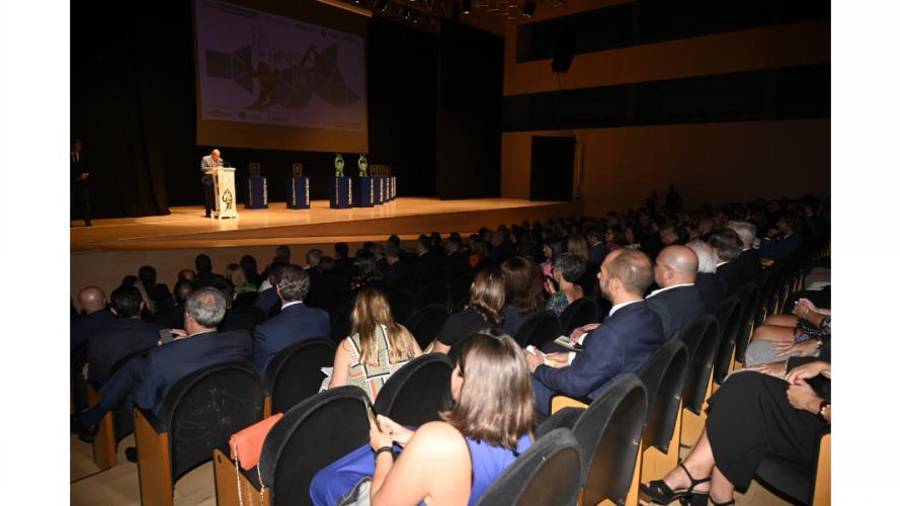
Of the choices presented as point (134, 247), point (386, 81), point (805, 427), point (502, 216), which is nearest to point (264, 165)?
point (386, 81)

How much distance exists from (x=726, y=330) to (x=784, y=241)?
3683mm

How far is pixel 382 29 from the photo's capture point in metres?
14.2

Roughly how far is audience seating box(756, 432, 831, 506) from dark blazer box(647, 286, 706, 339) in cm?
96

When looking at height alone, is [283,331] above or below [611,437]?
above

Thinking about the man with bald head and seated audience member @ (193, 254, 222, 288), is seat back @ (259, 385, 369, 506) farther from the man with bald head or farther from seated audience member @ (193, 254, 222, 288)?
seated audience member @ (193, 254, 222, 288)

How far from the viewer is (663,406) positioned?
7.31 feet

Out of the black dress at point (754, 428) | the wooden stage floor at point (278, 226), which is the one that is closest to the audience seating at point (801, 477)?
the black dress at point (754, 428)

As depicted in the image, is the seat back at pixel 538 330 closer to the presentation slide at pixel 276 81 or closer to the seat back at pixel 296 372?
the seat back at pixel 296 372

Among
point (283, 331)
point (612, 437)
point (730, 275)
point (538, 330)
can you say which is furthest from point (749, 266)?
point (283, 331)

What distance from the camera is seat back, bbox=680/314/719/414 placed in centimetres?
241

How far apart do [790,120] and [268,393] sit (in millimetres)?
13196

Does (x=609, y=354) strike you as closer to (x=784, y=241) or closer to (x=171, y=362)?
(x=171, y=362)
